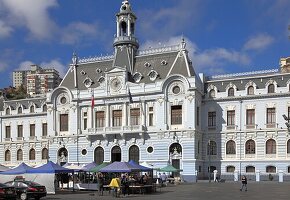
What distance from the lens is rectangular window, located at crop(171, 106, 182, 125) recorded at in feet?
218

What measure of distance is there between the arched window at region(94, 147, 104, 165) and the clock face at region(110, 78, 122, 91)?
374 inches

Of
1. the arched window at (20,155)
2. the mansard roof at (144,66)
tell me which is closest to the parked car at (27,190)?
the mansard roof at (144,66)

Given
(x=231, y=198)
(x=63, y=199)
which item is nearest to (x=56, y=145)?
(x=63, y=199)

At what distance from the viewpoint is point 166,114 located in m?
66.9

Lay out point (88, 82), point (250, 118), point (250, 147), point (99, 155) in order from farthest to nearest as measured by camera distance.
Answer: point (88, 82), point (99, 155), point (250, 118), point (250, 147)

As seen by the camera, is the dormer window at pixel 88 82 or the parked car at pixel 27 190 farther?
the dormer window at pixel 88 82

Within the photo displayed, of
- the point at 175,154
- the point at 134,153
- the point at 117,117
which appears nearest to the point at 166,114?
the point at 175,154

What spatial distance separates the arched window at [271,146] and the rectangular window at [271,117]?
6.85ft

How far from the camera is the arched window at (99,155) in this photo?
234 ft

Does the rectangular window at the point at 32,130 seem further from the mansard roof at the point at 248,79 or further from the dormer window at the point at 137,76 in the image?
the mansard roof at the point at 248,79

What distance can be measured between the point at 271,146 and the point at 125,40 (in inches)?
1116

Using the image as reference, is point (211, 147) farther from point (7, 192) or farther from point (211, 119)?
point (7, 192)

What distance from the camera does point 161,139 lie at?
219ft

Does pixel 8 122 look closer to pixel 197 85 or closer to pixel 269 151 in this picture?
pixel 197 85
